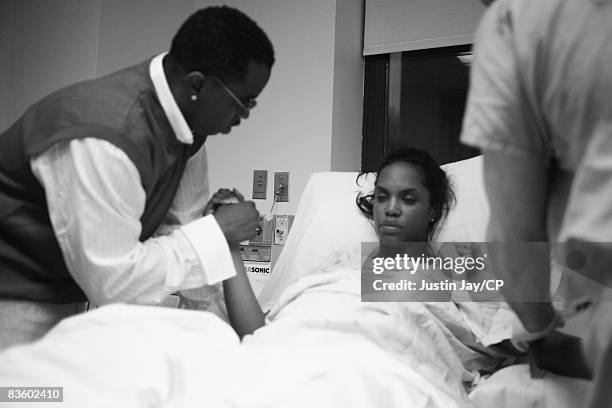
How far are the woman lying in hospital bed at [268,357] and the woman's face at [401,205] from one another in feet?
0.78

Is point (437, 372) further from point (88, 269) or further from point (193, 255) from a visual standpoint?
point (88, 269)

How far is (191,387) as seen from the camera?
1.52 feet

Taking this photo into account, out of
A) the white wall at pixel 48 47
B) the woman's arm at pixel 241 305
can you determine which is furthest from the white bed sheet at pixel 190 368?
the white wall at pixel 48 47

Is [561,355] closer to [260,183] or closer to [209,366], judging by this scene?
[209,366]

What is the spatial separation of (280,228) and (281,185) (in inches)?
5.9

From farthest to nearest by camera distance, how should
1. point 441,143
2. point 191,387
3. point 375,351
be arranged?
point 441,143 → point 375,351 → point 191,387

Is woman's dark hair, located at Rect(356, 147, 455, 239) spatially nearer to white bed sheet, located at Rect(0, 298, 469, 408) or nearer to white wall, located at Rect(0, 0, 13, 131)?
white bed sheet, located at Rect(0, 298, 469, 408)

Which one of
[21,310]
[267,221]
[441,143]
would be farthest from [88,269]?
[441,143]

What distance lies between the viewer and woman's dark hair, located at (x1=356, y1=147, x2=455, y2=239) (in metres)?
1.17

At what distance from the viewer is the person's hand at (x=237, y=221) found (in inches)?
30.0

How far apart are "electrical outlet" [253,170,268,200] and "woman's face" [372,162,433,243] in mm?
687

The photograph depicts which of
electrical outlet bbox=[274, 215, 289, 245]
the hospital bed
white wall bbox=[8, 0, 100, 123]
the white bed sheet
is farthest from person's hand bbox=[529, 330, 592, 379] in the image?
electrical outlet bbox=[274, 215, 289, 245]

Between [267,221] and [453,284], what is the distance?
110 cm

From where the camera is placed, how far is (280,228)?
5.81 feet
